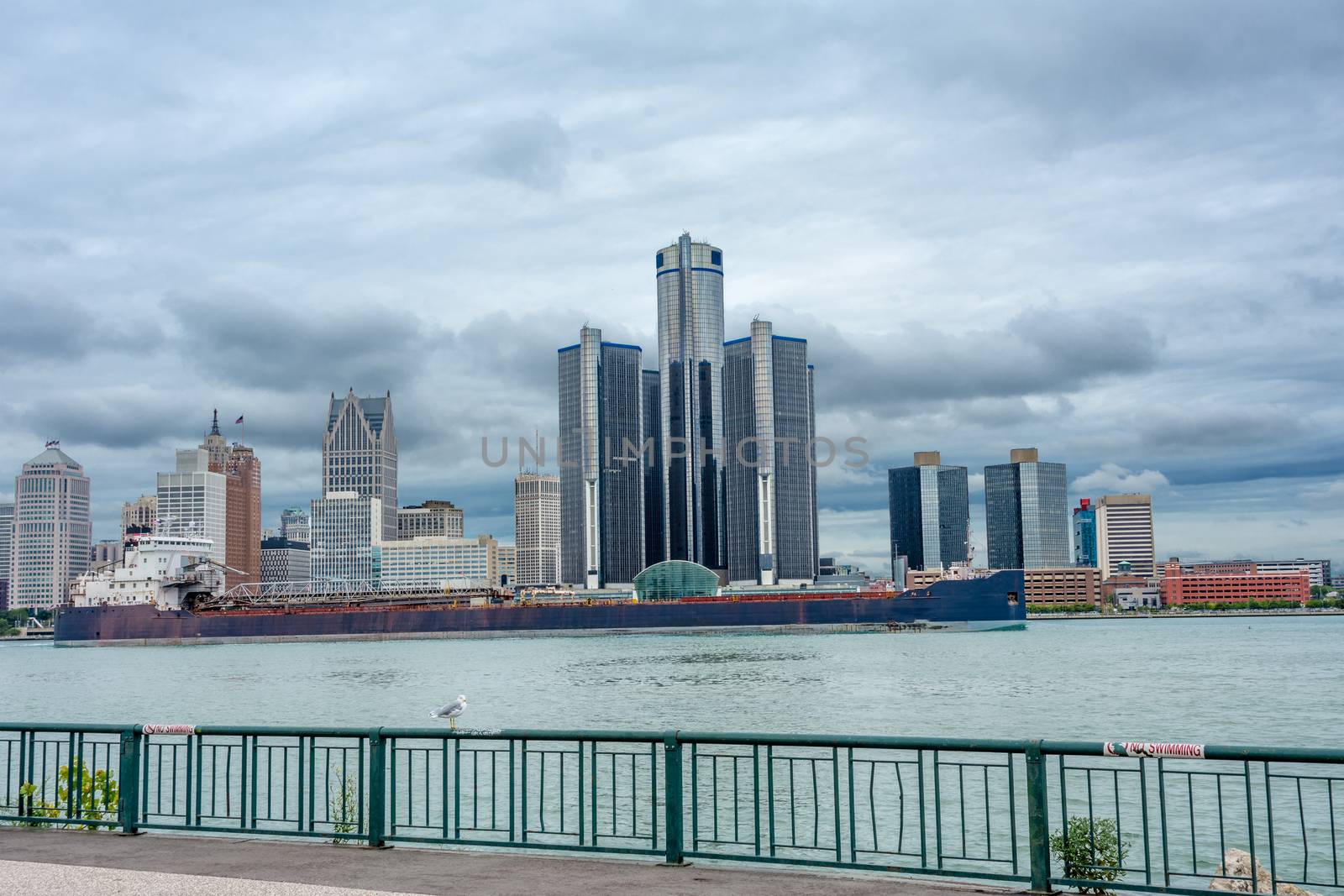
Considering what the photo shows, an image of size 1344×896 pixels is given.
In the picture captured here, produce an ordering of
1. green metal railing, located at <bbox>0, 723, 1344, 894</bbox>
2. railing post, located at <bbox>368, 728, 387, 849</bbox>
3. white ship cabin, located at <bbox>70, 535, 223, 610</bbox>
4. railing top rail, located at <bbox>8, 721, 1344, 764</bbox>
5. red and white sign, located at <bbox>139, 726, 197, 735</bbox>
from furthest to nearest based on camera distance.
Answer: white ship cabin, located at <bbox>70, 535, 223, 610</bbox>
red and white sign, located at <bbox>139, 726, 197, 735</bbox>
railing post, located at <bbox>368, 728, 387, 849</bbox>
green metal railing, located at <bbox>0, 723, 1344, 894</bbox>
railing top rail, located at <bbox>8, 721, 1344, 764</bbox>

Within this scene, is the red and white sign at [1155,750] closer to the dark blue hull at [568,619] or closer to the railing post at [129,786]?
the railing post at [129,786]

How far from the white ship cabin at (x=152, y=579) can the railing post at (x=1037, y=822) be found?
121 metres

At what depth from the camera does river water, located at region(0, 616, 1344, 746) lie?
37.4 m

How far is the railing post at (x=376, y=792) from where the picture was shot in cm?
1067

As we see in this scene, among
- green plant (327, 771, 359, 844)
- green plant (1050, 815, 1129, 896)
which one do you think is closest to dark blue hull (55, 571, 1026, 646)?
green plant (327, 771, 359, 844)

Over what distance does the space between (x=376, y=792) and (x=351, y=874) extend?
1.36 meters

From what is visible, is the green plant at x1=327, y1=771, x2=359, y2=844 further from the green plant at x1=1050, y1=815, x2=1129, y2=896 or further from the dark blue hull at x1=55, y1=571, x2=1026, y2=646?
the dark blue hull at x1=55, y1=571, x2=1026, y2=646

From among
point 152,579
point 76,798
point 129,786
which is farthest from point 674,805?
point 152,579

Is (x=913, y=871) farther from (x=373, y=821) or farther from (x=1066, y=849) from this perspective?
(x=373, y=821)

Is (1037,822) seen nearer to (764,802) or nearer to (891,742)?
(891,742)

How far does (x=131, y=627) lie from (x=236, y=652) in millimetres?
19611

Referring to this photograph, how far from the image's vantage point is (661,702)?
4522 centimetres

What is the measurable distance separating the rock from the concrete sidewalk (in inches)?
266

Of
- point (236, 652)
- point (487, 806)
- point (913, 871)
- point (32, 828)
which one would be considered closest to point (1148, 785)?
point (487, 806)
